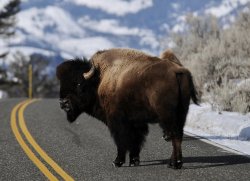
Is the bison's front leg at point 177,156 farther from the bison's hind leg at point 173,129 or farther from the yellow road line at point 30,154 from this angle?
the yellow road line at point 30,154

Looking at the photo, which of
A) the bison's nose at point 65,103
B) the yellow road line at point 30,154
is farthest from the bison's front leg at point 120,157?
the bison's nose at point 65,103

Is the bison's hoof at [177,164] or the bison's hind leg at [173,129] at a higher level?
the bison's hind leg at [173,129]

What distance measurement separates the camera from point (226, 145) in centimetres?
1106

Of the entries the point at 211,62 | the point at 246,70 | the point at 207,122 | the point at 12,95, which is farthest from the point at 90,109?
the point at 12,95

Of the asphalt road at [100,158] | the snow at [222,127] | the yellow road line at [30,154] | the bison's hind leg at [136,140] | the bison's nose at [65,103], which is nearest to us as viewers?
the asphalt road at [100,158]

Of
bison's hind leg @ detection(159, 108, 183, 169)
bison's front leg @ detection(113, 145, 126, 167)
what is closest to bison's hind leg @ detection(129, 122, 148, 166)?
bison's front leg @ detection(113, 145, 126, 167)

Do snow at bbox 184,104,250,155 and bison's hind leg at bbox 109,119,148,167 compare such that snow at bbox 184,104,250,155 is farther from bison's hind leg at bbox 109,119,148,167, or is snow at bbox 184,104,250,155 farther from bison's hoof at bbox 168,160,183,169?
bison's hind leg at bbox 109,119,148,167

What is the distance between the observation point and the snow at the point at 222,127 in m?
11.4

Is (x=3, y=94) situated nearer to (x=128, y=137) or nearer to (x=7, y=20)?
(x=7, y=20)

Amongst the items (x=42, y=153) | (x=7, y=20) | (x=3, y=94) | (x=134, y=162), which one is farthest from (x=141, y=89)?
(x=3, y=94)

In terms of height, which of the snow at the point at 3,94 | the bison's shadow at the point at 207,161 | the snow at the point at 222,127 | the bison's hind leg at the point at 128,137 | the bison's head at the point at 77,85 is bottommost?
the snow at the point at 3,94

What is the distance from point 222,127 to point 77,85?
4.07 metres

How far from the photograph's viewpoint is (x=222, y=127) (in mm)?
12695

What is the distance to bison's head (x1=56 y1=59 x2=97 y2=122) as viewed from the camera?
970cm
